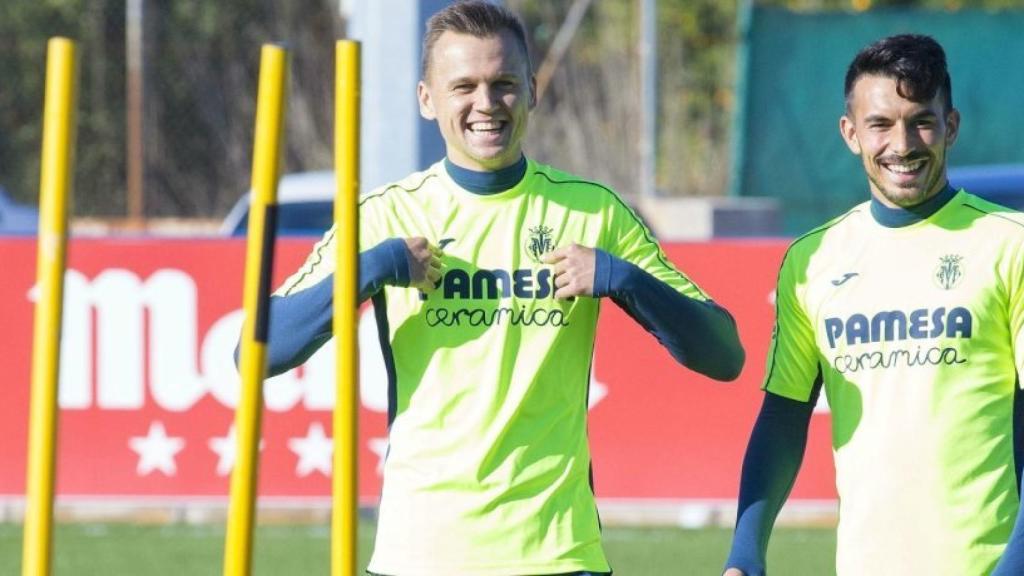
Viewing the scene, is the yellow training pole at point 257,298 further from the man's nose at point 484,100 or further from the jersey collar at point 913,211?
the jersey collar at point 913,211

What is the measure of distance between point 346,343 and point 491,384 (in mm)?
694

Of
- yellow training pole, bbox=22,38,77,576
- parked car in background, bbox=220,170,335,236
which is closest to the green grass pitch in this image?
parked car in background, bbox=220,170,335,236

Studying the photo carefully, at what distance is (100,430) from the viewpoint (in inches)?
368

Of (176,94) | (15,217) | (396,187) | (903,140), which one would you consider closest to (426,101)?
(396,187)

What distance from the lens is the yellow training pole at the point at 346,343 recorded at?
11.0ft

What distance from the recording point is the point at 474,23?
4094 millimetres

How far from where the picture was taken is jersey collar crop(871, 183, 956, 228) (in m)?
3.97

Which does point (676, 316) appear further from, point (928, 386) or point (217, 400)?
point (217, 400)

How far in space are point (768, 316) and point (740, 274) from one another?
235 millimetres

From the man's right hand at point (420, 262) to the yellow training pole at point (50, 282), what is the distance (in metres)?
0.80

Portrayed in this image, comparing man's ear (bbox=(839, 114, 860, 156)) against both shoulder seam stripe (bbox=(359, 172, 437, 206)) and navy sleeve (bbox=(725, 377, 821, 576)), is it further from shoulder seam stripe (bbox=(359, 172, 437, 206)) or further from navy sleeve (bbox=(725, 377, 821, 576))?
shoulder seam stripe (bbox=(359, 172, 437, 206))

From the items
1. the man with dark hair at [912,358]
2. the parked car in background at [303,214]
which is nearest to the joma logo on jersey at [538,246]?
the man with dark hair at [912,358]

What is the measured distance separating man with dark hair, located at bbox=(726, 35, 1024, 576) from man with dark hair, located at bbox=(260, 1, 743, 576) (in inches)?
10.9

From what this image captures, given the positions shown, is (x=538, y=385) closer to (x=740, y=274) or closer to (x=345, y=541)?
(x=345, y=541)
